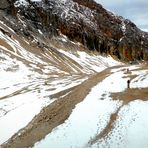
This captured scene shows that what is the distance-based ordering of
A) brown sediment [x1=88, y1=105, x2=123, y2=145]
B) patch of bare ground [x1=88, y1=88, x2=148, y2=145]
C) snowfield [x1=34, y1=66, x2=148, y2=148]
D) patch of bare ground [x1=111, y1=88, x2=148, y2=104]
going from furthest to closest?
patch of bare ground [x1=111, y1=88, x2=148, y2=104] → patch of bare ground [x1=88, y1=88, x2=148, y2=145] → brown sediment [x1=88, y1=105, x2=123, y2=145] → snowfield [x1=34, y1=66, x2=148, y2=148]

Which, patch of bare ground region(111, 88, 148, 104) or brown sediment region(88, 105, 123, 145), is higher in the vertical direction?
patch of bare ground region(111, 88, 148, 104)

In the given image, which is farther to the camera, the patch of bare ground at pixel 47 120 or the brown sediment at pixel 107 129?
the patch of bare ground at pixel 47 120

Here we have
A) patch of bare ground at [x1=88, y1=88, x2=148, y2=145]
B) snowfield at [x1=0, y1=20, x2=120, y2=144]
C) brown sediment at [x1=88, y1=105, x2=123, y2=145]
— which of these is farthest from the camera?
snowfield at [x1=0, y1=20, x2=120, y2=144]

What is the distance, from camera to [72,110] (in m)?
48.1

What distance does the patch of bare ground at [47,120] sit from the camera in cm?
4053

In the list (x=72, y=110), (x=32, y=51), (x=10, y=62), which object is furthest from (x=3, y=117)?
(x=32, y=51)

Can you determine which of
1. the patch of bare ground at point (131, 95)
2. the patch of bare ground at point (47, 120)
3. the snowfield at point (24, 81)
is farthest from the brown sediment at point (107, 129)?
the snowfield at point (24, 81)

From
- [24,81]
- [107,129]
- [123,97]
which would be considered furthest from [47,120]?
[24,81]

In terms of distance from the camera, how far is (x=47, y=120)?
4628 centimetres

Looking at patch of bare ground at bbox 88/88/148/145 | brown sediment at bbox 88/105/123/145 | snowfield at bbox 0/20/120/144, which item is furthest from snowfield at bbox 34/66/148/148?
snowfield at bbox 0/20/120/144

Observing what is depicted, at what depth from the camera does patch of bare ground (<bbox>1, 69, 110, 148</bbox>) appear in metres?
40.5

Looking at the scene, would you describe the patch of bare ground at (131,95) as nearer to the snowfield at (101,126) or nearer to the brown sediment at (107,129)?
the snowfield at (101,126)

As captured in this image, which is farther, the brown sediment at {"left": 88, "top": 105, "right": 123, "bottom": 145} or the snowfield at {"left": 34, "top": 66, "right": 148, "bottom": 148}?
the brown sediment at {"left": 88, "top": 105, "right": 123, "bottom": 145}

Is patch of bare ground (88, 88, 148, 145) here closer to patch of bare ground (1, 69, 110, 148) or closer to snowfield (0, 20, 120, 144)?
patch of bare ground (1, 69, 110, 148)
